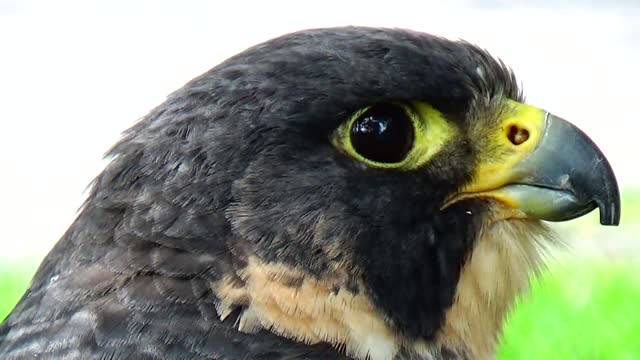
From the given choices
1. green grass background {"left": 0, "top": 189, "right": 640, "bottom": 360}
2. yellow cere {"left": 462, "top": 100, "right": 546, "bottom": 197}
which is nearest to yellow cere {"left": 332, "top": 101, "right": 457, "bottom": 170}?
yellow cere {"left": 462, "top": 100, "right": 546, "bottom": 197}

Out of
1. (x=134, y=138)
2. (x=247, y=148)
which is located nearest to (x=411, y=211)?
(x=247, y=148)

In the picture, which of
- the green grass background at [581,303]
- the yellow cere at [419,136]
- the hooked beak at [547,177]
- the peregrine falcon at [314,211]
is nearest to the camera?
the peregrine falcon at [314,211]

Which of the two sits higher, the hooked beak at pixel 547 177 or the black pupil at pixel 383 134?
the black pupil at pixel 383 134

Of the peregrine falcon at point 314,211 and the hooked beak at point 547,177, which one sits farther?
the hooked beak at point 547,177

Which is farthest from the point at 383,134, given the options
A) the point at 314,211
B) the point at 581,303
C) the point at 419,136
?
the point at 581,303

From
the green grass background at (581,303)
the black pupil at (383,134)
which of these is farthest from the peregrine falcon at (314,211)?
the green grass background at (581,303)

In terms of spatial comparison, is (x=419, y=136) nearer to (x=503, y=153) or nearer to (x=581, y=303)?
(x=503, y=153)

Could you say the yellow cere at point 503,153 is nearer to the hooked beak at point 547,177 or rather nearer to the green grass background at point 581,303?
the hooked beak at point 547,177

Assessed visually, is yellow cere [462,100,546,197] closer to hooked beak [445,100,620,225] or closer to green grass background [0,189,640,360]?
hooked beak [445,100,620,225]
